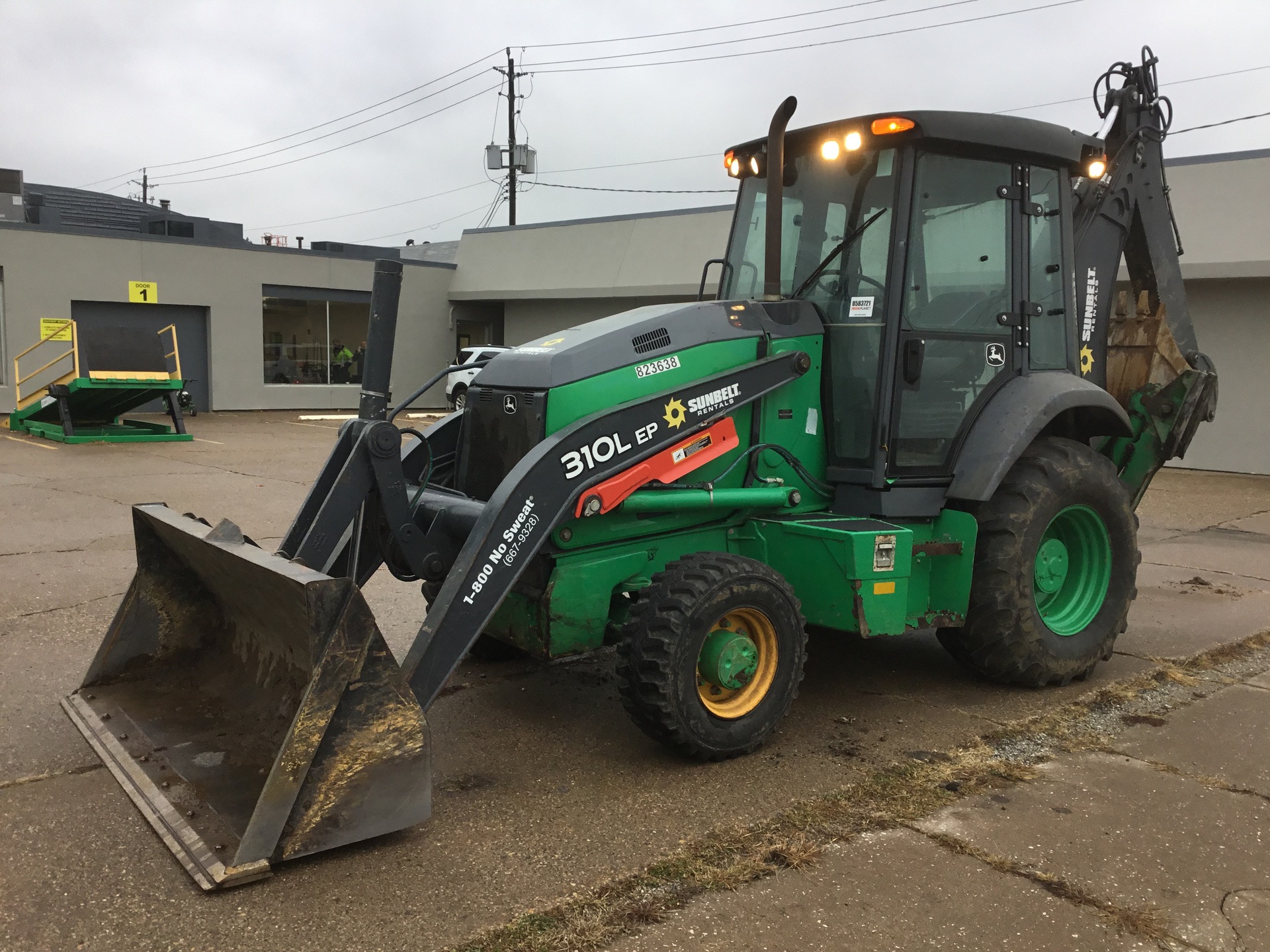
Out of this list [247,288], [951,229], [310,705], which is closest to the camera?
[310,705]

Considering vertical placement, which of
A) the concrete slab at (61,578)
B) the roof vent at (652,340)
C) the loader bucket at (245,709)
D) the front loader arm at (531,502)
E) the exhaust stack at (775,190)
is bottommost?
the concrete slab at (61,578)

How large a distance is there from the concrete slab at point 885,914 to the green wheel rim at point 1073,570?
7.80 feet

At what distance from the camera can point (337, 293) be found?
2686 centimetres

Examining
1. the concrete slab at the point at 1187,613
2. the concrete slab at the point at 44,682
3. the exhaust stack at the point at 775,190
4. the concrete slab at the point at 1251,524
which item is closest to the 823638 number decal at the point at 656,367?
the exhaust stack at the point at 775,190

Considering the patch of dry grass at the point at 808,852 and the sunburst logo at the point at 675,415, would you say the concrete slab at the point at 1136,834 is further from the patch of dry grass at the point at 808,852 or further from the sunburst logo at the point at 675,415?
the sunburst logo at the point at 675,415

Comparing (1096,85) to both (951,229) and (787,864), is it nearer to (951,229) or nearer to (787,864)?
(951,229)

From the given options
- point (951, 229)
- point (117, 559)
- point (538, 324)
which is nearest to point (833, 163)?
point (951, 229)

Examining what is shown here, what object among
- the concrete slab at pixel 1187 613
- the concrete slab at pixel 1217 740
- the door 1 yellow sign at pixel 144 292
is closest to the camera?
the concrete slab at pixel 1217 740

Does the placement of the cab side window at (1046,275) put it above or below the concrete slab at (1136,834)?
above

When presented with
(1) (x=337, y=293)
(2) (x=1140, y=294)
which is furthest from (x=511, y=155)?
(2) (x=1140, y=294)

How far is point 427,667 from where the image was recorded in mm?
3828

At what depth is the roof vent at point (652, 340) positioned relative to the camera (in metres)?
4.71

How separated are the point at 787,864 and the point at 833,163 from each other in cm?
333

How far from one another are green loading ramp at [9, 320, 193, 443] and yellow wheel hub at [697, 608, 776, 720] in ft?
49.2
